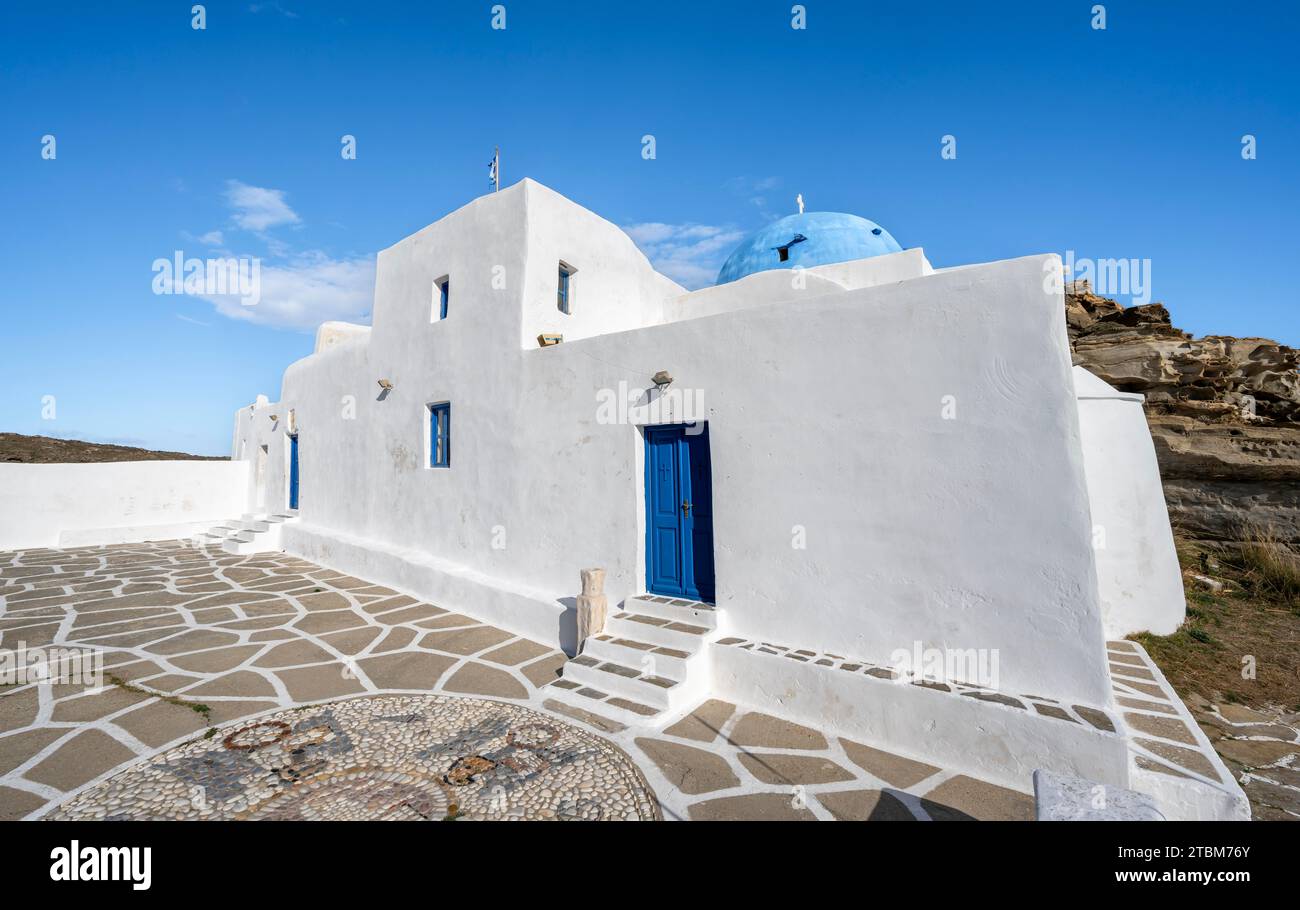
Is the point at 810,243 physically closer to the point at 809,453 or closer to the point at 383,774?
the point at 809,453

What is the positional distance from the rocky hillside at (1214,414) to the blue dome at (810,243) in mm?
4822

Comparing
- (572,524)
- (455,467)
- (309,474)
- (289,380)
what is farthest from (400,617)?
(289,380)

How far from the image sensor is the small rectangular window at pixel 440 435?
8766 mm

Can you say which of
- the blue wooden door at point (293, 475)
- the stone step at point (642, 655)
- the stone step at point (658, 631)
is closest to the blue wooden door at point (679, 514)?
the stone step at point (658, 631)

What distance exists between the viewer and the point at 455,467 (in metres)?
8.38

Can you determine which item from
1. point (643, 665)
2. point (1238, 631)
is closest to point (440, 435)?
point (643, 665)

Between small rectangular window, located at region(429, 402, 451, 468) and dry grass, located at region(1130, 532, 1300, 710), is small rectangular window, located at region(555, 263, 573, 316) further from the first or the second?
dry grass, located at region(1130, 532, 1300, 710)

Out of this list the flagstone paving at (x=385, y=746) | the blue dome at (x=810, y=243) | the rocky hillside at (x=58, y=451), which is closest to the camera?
the flagstone paving at (x=385, y=746)

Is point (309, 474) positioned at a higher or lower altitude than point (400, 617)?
higher

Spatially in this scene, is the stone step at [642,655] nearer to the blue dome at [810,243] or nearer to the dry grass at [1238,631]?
the dry grass at [1238,631]

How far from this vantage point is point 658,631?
518cm

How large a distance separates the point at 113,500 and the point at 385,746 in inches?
622
